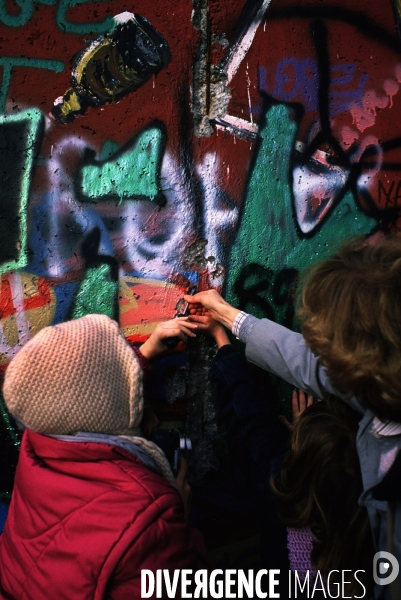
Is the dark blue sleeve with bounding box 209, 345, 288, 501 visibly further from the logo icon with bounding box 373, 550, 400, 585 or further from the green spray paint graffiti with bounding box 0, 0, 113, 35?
the green spray paint graffiti with bounding box 0, 0, 113, 35

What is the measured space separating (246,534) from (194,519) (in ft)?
0.87

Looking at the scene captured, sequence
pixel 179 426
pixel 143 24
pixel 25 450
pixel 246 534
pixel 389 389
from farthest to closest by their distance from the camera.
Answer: pixel 246 534 < pixel 179 426 < pixel 143 24 < pixel 25 450 < pixel 389 389

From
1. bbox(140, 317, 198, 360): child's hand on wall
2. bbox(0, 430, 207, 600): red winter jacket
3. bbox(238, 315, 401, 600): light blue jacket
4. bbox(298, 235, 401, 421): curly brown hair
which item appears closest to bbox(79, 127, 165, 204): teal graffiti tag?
bbox(140, 317, 198, 360): child's hand on wall

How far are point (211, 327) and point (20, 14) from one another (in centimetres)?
130

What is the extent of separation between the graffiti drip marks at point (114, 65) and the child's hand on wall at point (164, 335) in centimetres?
82

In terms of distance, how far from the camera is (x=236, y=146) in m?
2.10

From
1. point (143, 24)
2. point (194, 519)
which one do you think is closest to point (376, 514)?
point (194, 519)

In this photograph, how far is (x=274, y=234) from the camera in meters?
2.17

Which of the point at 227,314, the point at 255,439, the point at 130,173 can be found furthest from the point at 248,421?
the point at 130,173

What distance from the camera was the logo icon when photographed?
4.30 ft

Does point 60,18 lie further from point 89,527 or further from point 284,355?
point 89,527

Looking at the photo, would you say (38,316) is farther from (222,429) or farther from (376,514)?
(376,514)

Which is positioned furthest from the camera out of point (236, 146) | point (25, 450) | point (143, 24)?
point (236, 146)

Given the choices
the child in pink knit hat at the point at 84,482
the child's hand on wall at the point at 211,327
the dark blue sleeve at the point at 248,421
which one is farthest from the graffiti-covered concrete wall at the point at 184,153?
the child in pink knit hat at the point at 84,482
